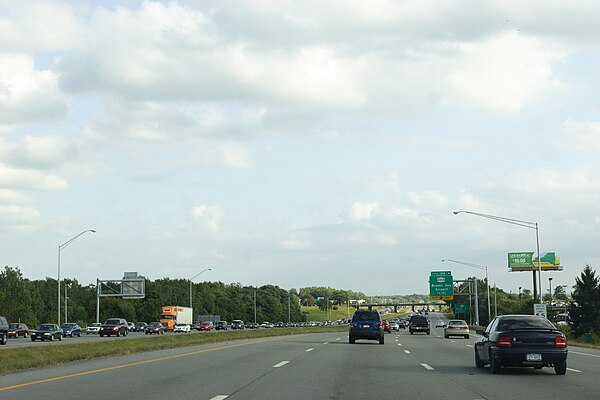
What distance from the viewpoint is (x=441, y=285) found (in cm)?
10006

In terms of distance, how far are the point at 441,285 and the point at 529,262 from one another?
63.7 m

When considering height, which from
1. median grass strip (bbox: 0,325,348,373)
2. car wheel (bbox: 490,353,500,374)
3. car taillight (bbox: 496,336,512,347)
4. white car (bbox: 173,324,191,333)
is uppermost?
car taillight (bbox: 496,336,512,347)

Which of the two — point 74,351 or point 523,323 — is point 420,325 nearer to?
point 74,351

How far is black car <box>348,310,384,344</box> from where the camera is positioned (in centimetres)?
4159

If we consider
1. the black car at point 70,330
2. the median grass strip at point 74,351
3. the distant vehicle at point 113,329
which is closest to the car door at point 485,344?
the median grass strip at point 74,351

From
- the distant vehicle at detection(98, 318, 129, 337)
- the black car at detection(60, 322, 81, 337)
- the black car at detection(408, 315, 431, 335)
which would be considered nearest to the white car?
the black car at detection(60, 322, 81, 337)

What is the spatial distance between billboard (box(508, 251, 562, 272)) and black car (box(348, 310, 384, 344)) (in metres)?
121

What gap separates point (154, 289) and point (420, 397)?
551 feet

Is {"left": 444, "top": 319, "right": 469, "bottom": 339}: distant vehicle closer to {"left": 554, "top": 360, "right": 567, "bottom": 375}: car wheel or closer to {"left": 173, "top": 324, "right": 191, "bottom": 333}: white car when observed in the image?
{"left": 554, "top": 360, "right": 567, "bottom": 375}: car wheel

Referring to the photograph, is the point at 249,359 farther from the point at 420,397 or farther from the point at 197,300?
the point at 197,300

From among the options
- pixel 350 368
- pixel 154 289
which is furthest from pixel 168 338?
pixel 154 289

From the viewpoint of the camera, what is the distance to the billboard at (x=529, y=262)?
156m

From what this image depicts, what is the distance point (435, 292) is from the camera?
100188 mm

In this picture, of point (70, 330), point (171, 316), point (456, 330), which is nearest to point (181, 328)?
point (171, 316)
